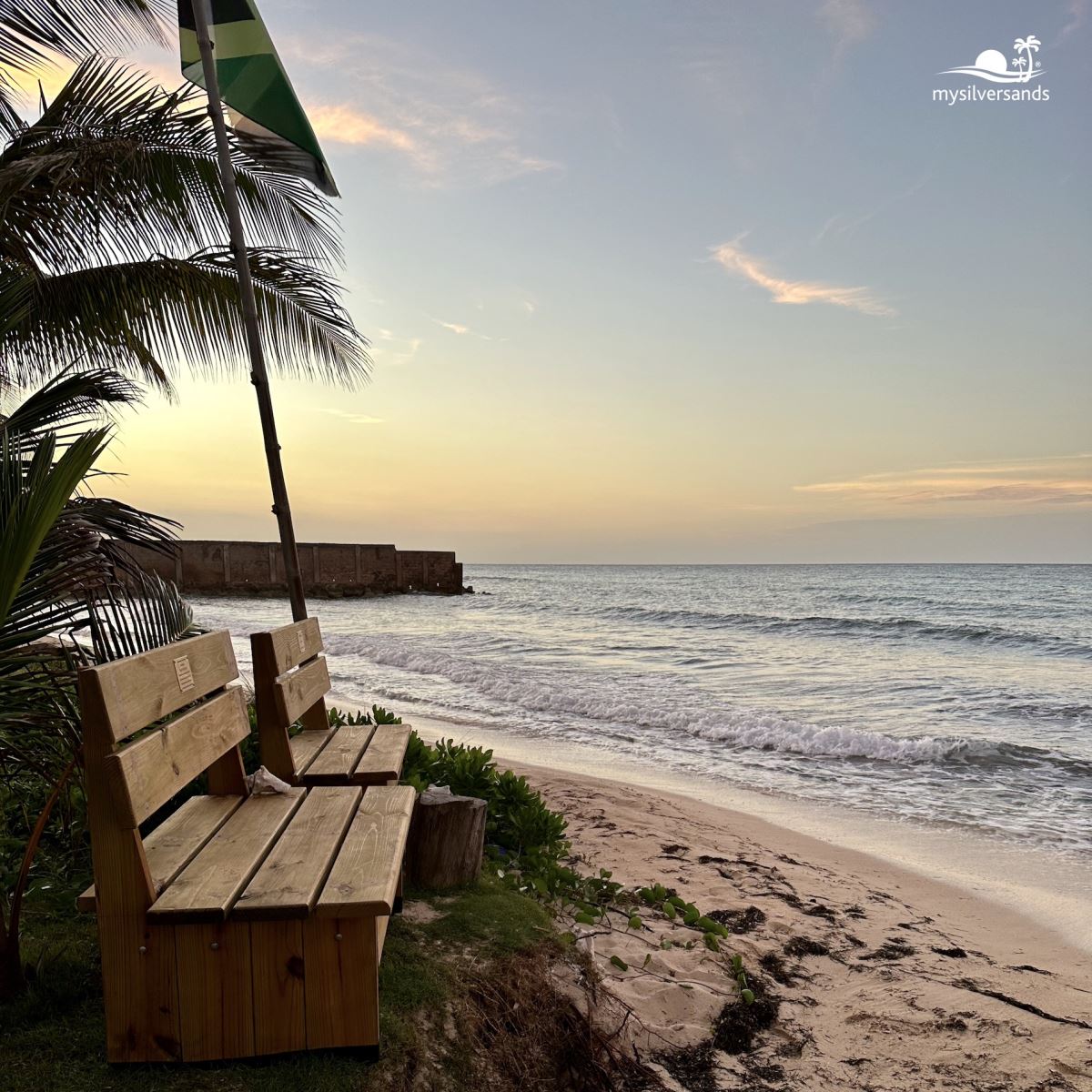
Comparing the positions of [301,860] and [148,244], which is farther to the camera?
[148,244]

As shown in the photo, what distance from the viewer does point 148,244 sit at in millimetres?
7715

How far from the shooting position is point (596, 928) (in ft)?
12.8

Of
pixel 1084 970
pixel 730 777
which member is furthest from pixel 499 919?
pixel 730 777

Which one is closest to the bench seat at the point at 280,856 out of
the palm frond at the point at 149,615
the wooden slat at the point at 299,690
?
the wooden slat at the point at 299,690

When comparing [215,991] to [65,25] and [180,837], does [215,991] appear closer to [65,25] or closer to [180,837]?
[180,837]

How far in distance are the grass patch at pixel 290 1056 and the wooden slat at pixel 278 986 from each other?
6cm

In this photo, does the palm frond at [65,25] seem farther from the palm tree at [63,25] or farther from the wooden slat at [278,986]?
the wooden slat at [278,986]

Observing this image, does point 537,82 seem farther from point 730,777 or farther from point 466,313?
point 730,777

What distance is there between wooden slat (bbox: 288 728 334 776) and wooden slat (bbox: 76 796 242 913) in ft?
1.55

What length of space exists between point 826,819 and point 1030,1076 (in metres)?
3.66

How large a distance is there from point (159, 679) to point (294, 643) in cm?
142

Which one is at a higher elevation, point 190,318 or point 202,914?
point 190,318

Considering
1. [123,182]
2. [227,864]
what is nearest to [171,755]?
[227,864]

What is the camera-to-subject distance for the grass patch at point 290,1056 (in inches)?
90.3
